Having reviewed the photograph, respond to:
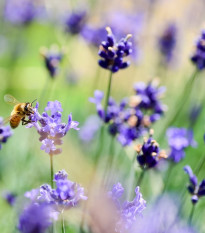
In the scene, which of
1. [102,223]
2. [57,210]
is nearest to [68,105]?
[57,210]

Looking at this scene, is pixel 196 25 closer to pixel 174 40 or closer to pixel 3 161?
pixel 174 40

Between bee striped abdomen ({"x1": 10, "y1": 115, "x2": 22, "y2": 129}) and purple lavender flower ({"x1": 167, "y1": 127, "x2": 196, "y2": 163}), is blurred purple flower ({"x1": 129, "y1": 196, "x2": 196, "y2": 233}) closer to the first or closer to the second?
purple lavender flower ({"x1": 167, "y1": 127, "x2": 196, "y2": 163})

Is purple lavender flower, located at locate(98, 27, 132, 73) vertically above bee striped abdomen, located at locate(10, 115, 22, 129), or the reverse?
purple lavender flower, located at locate(98, 27, 132, 73)

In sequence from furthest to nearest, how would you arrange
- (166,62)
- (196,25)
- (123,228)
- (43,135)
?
(196,25), (166,62), (43,135), (123,228)

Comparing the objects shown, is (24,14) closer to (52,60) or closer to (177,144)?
(52,60)

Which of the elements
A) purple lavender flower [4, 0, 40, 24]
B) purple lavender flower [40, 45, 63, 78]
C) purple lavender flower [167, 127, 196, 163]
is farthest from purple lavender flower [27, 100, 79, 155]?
purple lavender flower [4, 0, 40, 24]

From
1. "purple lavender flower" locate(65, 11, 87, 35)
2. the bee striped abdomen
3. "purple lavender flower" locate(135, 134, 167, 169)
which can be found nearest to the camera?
"purple lavender flower" locate(135, 134, 167, 169)
